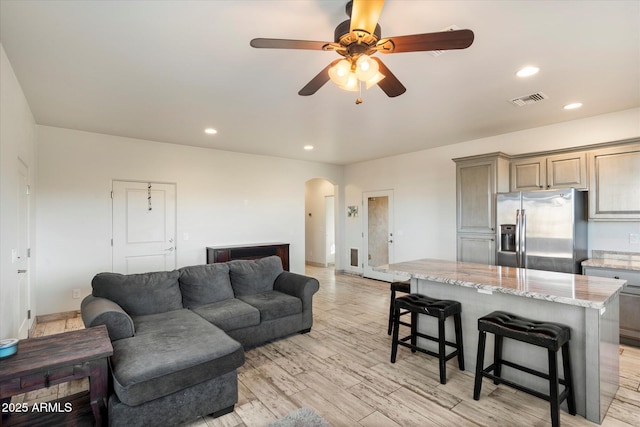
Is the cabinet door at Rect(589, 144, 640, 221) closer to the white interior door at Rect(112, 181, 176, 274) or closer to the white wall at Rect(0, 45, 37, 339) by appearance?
the white wall at Rect(0, 45, 37, 339)

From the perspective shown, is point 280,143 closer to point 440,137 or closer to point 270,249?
point 270,249

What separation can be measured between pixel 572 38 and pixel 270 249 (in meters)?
5.33

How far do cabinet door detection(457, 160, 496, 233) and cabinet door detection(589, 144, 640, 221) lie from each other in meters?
1.11

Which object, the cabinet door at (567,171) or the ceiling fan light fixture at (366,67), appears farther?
the cabinet door at (567,171)

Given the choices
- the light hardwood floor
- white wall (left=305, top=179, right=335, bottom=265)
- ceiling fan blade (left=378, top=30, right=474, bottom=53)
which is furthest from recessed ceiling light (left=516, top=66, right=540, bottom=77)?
white wall (left=305, top=179, right=335, bottom=265)

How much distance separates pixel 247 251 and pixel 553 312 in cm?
479

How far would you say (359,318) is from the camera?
14.6 feet

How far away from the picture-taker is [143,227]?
523 centimetres

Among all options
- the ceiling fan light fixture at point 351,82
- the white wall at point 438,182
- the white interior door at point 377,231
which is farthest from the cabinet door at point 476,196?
the ceiling fan light fixture at point 351,82

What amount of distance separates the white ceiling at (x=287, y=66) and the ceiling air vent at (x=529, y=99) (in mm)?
109

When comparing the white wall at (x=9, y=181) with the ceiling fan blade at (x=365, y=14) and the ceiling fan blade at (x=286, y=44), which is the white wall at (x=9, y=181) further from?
the ceiling fan blade at (x=365, y=14)

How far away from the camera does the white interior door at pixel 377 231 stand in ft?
22.4

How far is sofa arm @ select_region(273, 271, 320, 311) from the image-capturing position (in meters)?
3.83

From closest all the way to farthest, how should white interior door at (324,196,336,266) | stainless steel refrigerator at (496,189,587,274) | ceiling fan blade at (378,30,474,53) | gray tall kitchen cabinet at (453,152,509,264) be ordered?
1. ceiling fan blade at (378,30,474,53)
2. stainless steel refrigerator at (496,189,587,274)
3. gray tall kitchen cabinet at (453,152,509,264)
4. white interior door at (324,196,336,266)
